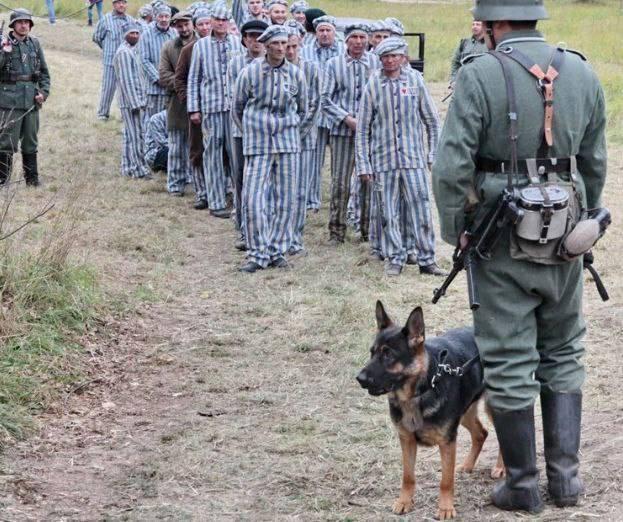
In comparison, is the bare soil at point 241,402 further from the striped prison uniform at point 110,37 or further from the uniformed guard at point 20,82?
the striped prison uniform at point 110,37

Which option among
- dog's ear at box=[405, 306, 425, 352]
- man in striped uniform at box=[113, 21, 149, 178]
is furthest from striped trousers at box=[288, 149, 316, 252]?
dog's ear at box=[405, 306, 425, 352]

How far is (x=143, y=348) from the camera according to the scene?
805 cm

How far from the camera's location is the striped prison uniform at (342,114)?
1095 centimetres

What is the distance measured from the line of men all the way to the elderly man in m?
0.01

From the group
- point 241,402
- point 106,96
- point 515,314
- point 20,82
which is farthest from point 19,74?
point 515,314

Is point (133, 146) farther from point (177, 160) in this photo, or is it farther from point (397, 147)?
point (397, 147)

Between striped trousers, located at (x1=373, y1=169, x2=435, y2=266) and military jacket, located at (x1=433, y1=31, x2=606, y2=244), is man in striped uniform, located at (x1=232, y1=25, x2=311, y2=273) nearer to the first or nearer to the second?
striped trousers, located at (x1=373, y1=169, x2=435, y2=266)

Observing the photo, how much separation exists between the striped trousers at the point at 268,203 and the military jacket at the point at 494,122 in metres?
5.36

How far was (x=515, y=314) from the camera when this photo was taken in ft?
15.8

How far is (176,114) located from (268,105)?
11.8ft

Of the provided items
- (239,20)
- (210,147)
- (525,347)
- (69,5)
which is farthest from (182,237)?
(69,5)

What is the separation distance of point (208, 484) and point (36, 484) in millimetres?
836

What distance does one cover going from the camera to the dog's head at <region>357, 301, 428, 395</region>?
488 cm

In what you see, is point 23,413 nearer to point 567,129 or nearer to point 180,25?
point 567,129
